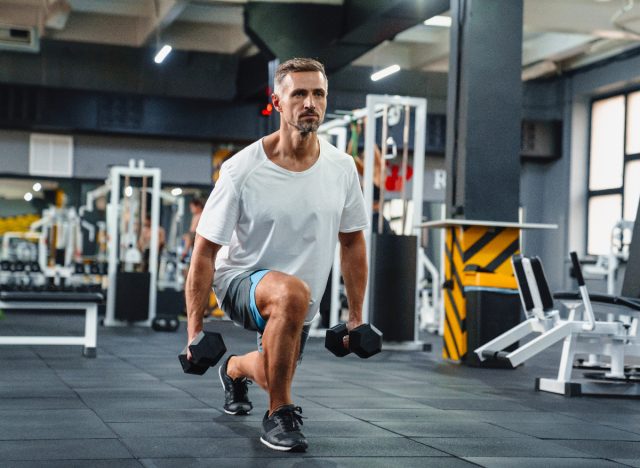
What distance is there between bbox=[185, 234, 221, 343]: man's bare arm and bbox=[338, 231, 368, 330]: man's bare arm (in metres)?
0.47

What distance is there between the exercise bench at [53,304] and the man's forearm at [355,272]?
3800 millimetres

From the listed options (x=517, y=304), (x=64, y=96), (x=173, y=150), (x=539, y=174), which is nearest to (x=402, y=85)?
(x=539, y=174)

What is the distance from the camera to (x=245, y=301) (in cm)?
321

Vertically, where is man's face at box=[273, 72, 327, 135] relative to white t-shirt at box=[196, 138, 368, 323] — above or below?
above

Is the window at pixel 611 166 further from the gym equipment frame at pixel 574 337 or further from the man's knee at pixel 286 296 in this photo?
the man's knee at pixel 286 296

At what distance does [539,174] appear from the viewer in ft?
53.1

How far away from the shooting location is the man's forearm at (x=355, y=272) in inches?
133

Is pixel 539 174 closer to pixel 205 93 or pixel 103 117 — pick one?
pixel 205 93

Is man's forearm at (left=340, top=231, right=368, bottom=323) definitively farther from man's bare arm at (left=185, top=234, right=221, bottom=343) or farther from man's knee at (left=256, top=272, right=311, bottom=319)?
man's bare arm at (left=185, top=234, right=221, bottom=343)

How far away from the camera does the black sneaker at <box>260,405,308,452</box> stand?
10.2 feet

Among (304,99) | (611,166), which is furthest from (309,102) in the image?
(611,166)

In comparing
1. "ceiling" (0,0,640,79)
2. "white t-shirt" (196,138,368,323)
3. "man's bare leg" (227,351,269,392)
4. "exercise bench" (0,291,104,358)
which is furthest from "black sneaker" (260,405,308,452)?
"ceiling" (0,0,640,79)

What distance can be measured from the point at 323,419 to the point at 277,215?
1133mm

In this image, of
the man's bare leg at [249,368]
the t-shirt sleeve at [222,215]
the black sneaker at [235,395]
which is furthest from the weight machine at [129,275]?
the t-shirt sleeve at [222,215]
